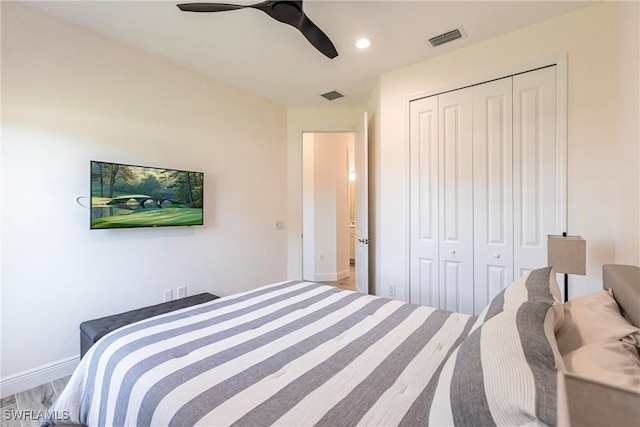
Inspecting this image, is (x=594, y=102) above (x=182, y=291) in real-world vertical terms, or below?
above

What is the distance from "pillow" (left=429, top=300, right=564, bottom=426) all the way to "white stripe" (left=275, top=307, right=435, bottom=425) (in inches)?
12.4

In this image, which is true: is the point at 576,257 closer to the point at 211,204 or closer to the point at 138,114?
the point at 211,204

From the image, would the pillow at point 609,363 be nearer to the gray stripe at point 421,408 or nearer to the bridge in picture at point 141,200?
the gray stripe at point 421,408

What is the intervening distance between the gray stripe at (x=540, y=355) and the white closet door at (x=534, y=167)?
159cm

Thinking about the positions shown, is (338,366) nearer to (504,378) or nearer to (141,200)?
(504,378)

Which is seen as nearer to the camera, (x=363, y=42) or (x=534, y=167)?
(x=534, y=167)

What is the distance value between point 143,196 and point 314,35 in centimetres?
191

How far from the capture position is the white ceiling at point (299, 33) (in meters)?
1.98

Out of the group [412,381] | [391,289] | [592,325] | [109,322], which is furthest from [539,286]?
[109,322]

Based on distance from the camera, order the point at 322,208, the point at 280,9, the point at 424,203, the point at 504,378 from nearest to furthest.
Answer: the point at 504,378 < the point at 280,9 < the point at 424,203 < the point at 322,208

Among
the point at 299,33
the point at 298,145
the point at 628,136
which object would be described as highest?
the point at 299,33

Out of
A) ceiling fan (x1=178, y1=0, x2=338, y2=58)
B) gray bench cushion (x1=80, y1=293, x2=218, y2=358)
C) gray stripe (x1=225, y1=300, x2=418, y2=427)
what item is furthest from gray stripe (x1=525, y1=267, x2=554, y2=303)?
gray bench cushion (x1=80, y1=293, x2=218, y2=358)

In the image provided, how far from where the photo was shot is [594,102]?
6.46 ft

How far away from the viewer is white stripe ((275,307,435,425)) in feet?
2.60
